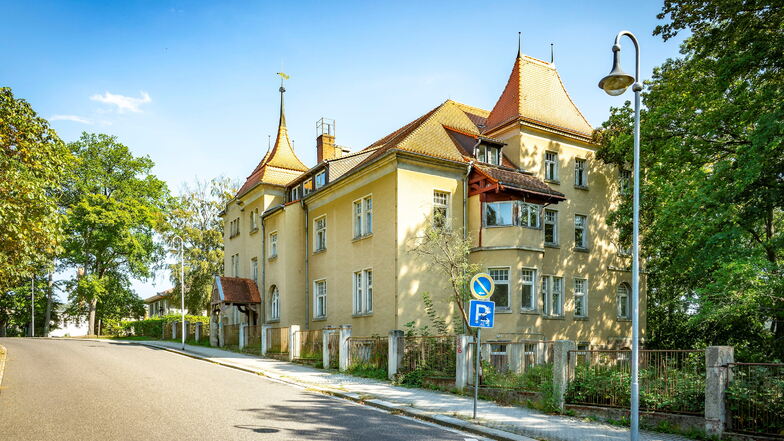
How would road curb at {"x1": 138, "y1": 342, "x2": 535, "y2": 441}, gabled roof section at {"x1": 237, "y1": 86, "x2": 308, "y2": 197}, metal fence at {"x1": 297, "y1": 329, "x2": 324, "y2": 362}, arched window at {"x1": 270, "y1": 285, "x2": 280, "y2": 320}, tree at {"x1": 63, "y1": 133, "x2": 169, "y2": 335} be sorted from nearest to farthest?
1. road curb at {"x1": 138, "y1": 342, "x2": 535, "y2": 441}
2. metal fence at {"x1": 297, "y1": 329, "x2": 324, "y2": 362}
3. arched window at {"x1": 270, "y1": 285, "x2": 280, "y2": 320}
4. gabled roof section at {"x1": 237, "y1": 86, "x2": 308, "y2": 197}
5. tree at {"x1": 63, "y1": 133, "x2": 169, "y2": 335}

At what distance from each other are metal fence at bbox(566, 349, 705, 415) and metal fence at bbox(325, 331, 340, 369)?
33.8 feet

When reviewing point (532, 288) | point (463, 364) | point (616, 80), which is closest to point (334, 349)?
point (463, 364)

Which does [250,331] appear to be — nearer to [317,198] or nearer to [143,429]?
[317,198]

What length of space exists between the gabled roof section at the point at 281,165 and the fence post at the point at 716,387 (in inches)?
1073

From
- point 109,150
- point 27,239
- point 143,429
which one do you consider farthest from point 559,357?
point 109,150

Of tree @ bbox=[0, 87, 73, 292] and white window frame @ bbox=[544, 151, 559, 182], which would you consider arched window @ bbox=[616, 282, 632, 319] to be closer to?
white window frame @ bbox=[544, 151, 559, 182]

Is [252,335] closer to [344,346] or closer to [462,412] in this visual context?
[344,346]

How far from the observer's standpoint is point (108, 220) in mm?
44312

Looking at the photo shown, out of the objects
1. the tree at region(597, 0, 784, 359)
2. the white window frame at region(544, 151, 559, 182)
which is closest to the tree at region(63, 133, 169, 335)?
the white window frame at region(544, 151, 559, 182)

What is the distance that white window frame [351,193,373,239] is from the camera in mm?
25641

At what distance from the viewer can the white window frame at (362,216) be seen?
25641 mm

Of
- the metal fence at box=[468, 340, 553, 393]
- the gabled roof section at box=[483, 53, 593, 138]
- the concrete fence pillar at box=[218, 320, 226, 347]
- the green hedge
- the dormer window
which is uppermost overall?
the gabled roof section at box=[483, 53, 593, 138]

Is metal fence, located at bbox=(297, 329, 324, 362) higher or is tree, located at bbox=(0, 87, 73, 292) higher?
tree, located at bbox=(0, 87, 73, 292)

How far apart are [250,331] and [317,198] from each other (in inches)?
289
